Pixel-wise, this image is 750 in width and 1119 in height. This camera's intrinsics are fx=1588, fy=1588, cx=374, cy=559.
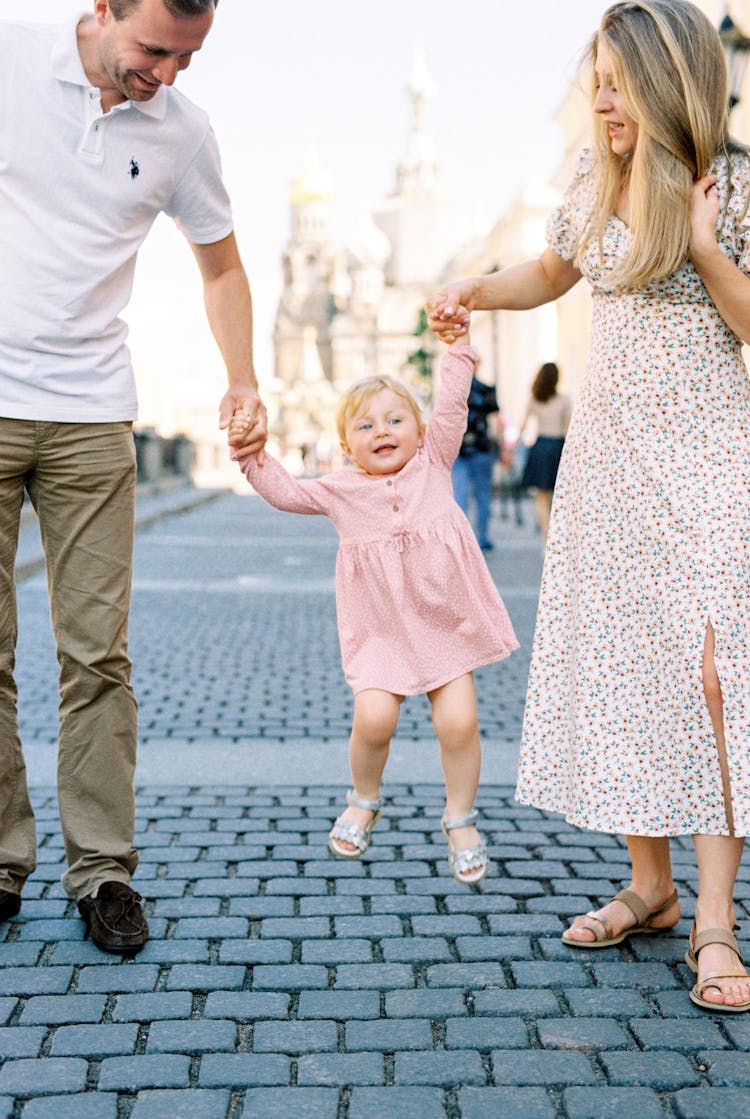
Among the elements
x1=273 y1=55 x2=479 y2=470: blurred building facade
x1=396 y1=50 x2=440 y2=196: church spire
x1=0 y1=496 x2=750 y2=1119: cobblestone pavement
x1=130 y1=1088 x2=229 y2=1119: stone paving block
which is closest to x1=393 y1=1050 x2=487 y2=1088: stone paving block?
x1=0 y1=496 x2=750 y2=1119: cobblestone pavement

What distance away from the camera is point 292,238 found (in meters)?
128

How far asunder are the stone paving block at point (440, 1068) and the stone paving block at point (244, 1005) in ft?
1.08

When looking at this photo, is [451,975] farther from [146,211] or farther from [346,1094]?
[146,211]

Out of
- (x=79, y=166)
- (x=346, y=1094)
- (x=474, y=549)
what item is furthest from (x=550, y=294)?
(x=346, y=1094)

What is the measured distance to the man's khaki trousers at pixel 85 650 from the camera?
3.66 meters

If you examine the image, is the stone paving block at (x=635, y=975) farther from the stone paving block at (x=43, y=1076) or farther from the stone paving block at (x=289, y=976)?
the stone paving block at (x=43, y=1076)

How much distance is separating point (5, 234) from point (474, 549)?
1253 millimetres

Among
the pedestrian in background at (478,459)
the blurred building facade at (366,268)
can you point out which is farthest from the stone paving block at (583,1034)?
the blurred building facade at (366,268)

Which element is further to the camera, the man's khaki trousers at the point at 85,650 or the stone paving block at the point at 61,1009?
the man's khaki trousers at the point at 85,650

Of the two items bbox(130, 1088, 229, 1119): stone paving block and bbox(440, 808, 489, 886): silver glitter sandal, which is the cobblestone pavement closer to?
bbox(130, 1088, 229, 1119): stone paving block

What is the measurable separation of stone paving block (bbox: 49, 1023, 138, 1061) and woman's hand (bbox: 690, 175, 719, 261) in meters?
1.91

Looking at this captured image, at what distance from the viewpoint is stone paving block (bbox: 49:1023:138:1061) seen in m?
2.93

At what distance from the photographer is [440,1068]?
2863 mm

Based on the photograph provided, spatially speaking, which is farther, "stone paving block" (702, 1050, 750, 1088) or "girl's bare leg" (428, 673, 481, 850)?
"girl's bare leg" (428, 673, 481, 850)
